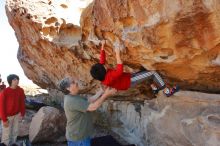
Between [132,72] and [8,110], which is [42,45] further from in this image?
[132,72]

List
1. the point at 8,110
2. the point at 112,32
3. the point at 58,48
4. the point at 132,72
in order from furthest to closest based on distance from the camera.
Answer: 1. the point at 58,48
2. the point at 8,110
3. the point at 132,72
4. the point at 112,32

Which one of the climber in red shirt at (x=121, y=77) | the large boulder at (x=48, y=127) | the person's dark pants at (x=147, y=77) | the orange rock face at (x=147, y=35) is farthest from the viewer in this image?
the large boulder at (x=48, y=127)

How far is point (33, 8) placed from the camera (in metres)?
8.30

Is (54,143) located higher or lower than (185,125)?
lower


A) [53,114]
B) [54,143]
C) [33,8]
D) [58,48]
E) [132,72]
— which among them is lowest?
[54,143]

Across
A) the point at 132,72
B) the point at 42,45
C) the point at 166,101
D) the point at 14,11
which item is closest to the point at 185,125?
the point at 166,101

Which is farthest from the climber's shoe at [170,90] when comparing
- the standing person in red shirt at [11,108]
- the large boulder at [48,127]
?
the large boulder at [48,127]

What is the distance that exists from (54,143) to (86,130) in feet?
10.5

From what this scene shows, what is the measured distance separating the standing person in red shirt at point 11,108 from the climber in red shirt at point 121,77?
258 centimetres

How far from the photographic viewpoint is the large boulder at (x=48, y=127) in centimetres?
847

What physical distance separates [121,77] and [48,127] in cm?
364

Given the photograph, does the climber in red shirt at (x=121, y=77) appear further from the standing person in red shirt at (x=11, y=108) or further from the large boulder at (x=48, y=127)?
the large boulder at (x=48, y=127)

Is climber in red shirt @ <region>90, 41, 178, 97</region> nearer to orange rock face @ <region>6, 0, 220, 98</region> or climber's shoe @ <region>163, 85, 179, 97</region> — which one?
climber's shoe @ <region>163, 85, 179, 97</region>

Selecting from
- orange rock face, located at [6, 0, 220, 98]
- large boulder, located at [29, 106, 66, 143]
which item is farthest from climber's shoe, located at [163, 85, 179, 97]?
large boulder, located at [29, 106, 66, 143]
